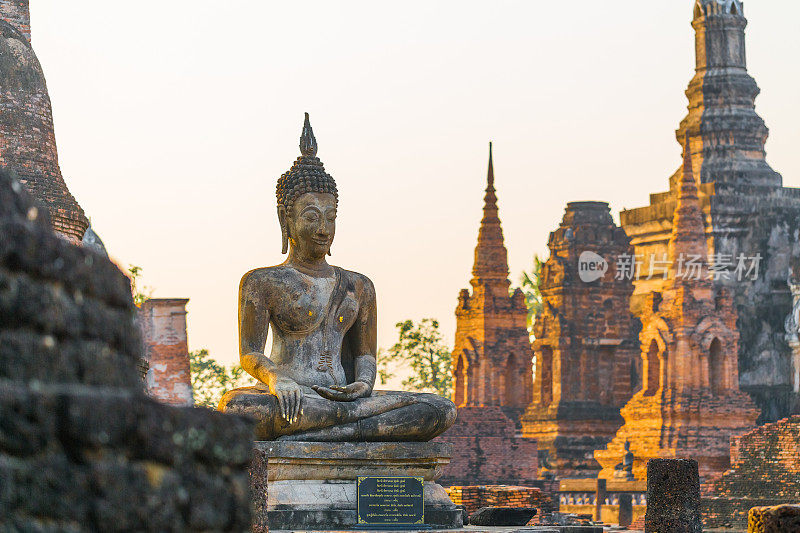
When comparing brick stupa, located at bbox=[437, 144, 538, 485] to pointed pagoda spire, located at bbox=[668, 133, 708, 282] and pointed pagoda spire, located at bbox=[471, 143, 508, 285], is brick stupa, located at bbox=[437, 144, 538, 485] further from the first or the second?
pointed pagoda spire, located at bbox=[668, 133, 708, 282]

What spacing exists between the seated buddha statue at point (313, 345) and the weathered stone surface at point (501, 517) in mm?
1072

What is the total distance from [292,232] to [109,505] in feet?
24.4

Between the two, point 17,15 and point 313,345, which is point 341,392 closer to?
point 313,345

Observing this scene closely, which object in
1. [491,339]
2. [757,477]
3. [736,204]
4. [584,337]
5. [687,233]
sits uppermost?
[736,204]

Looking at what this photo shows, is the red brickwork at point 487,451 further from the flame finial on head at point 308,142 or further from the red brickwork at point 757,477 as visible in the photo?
the flame finial on head at point 308,142

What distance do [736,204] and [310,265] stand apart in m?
31.2

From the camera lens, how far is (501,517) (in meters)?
10.6

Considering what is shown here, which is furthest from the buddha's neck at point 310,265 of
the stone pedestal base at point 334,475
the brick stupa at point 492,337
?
the brick stupa at point 492,337

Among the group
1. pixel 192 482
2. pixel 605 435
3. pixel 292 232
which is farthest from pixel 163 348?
pixel 192 482

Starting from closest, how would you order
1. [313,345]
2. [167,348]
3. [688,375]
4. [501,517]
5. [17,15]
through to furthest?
[313,345]
[501,517]
[17,15]
[167,348]
[688,375]

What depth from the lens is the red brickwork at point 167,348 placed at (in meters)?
26.0

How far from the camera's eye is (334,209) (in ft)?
32.7

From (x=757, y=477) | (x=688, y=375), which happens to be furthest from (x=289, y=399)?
(x=688, y=375)

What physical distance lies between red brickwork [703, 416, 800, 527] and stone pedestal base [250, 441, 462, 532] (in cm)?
1715
